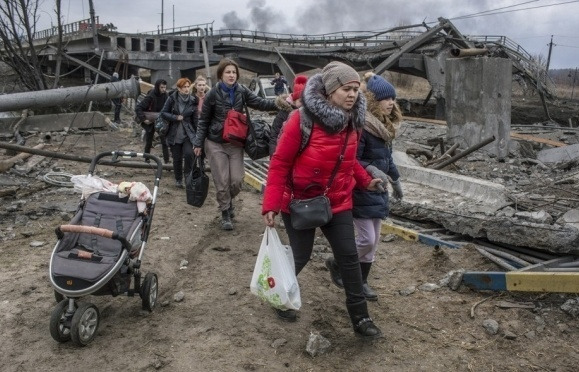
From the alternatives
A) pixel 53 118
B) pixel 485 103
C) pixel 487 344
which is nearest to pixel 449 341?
pixel 487 344

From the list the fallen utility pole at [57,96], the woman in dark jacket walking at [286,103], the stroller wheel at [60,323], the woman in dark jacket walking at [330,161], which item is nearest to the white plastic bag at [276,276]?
the woman in dark jacket walking at [330,161]

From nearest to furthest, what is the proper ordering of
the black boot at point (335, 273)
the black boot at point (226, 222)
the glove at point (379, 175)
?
the glove at point (379, 175), the black boot at point (335, 273), the black boot at point (226, 222)

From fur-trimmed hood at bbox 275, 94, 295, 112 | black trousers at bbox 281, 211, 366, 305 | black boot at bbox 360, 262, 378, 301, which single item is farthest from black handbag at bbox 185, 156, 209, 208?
black trousers at bbox 281, 211, 366, 305

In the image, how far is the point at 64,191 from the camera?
8633mm

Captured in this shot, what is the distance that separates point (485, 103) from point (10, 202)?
942cm

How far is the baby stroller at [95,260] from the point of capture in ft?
12.7

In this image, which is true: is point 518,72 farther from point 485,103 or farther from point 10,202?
point 10,202

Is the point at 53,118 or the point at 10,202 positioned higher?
the point at 53,118

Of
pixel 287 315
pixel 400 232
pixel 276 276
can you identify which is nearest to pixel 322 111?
pixel 276 276

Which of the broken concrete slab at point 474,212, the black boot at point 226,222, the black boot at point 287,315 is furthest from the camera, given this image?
the black boot at point 226,222

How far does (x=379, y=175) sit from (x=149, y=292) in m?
1.89

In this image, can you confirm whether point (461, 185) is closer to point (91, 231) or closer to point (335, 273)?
point (335, 273)

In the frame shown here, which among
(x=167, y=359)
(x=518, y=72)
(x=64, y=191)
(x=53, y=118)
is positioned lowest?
(x=167, y=359)

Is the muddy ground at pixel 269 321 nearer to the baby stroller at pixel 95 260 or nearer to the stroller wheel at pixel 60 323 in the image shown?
the stroller wheel at pixel 60 323
